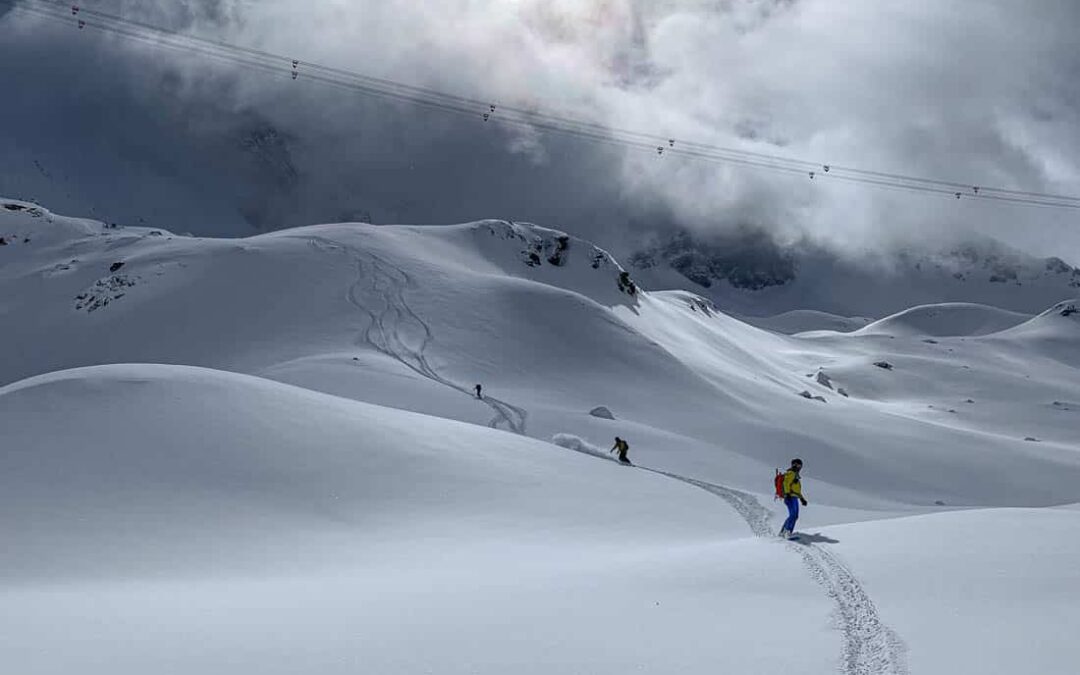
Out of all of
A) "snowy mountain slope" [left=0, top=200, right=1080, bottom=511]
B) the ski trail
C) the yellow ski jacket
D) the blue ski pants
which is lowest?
the ski trail

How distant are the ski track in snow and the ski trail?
99.9 ft

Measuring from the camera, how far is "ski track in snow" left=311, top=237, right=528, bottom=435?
52091 mm

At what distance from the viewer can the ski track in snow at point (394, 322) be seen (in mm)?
52091

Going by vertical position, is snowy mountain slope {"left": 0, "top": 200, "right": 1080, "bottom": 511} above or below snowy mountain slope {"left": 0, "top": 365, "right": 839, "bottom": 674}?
above

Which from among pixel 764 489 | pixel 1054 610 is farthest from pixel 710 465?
pixel 1054 610

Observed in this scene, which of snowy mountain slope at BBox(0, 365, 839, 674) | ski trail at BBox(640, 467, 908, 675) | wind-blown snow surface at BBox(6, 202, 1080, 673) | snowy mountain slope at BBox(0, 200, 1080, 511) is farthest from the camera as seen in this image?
snowy mountain slope at BBox(0, 200, 1080, 511)

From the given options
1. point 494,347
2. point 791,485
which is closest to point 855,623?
point 791,485

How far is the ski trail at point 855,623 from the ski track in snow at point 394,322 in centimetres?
3046

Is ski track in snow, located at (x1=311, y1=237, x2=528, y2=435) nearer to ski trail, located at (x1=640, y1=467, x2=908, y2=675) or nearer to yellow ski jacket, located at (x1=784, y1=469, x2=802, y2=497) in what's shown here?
yellow ski jacket, located at (x1=784, y1=469, x2=802, y2=497)

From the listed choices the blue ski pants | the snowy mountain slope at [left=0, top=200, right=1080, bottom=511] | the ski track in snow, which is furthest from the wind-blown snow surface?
the ski track in snow

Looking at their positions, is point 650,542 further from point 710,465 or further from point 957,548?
point 710,465

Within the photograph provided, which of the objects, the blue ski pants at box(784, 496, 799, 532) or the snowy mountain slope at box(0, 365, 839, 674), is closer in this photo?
the snowy mountain slope at box(0, 365, 839, 674)

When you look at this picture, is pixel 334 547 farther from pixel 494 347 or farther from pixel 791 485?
pixel 494 347

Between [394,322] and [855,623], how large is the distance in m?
66.0
